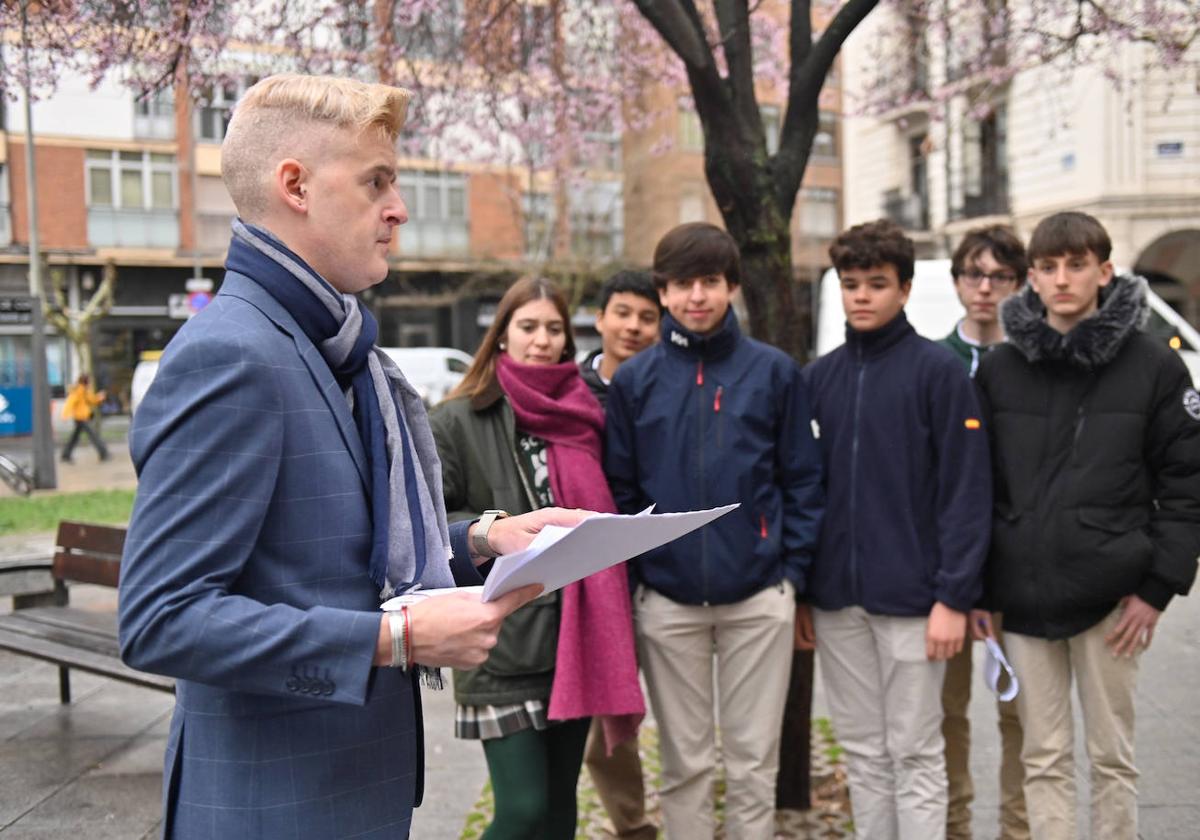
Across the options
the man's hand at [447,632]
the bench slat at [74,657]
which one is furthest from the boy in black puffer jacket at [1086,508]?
the bench slat at [74,657]

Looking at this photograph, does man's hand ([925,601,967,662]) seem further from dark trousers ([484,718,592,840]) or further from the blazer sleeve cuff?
the blazer sleeve cuff

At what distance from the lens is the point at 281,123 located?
1.71 metres

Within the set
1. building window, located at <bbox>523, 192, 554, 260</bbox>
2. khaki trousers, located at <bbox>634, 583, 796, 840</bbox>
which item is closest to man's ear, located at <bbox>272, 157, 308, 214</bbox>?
khaki trousers, located at <bbox>634, 583, 796, 840</bbox>

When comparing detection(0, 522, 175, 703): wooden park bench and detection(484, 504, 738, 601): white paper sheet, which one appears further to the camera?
detection(0, 522, 175, 703): wooden park bench

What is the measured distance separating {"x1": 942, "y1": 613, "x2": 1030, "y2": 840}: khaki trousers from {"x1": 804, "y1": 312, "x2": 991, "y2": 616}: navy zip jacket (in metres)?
0.60

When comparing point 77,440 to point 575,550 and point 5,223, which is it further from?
point 575,550

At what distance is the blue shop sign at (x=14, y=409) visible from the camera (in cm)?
1673

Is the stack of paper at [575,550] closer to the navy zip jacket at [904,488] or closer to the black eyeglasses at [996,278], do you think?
the navy zip jacket at [904,488]

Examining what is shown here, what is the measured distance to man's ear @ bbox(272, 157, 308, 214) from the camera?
67.5 inches

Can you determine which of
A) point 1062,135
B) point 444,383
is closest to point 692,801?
point 444,383

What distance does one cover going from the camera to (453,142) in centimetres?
1350

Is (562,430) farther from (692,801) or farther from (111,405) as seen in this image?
(111,405)

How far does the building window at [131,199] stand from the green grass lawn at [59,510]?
2123 cm

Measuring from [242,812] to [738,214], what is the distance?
3.21 m
